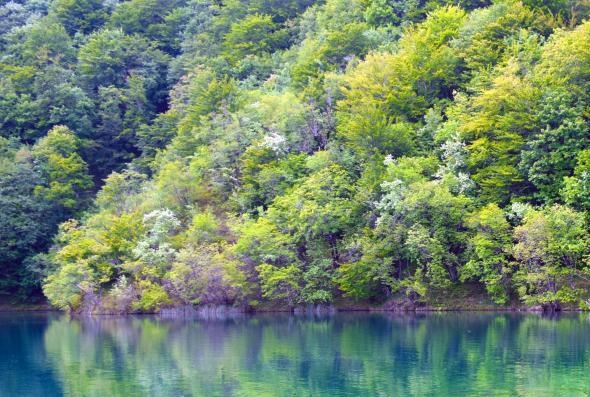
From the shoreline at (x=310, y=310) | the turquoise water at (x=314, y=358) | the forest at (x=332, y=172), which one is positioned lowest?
the turquoise water at (x=314, y=358)

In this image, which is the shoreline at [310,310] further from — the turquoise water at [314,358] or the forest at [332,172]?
the turquoise water at [314,358]

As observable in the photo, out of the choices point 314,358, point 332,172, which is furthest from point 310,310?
point 314,358

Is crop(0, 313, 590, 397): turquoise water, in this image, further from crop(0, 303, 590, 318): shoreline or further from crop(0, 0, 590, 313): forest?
crop(0, 0, 590, 313): forest

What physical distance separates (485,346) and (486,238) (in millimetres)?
15386

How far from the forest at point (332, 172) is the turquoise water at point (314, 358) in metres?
4.64

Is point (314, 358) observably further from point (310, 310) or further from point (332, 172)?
point (332, 172)

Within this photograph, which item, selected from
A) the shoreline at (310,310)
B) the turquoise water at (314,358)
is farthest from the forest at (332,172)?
the turquoise water at (314,358)

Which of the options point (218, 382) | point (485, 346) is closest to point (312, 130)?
point (485, 346)

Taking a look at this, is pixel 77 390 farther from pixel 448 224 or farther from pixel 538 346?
pixel 448 224

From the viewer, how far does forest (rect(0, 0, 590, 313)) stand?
→ 142 feet

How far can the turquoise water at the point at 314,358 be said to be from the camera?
21.6 metres

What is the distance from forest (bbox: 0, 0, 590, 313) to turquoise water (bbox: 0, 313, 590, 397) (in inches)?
183

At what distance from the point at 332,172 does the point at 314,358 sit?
933 inches

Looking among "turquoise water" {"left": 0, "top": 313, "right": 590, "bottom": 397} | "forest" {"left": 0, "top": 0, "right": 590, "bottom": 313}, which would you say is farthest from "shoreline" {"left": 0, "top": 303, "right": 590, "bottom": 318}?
"turquoise water" {"left": 0, "top": 313, "right": 590, "bottom": 397}
